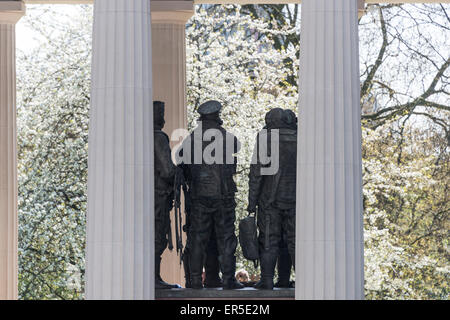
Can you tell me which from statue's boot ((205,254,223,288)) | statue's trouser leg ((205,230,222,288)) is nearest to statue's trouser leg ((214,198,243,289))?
statue's trouser leg ((205,230,222,288))

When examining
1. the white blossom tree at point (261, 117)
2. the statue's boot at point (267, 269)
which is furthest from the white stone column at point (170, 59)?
the white blossom tree at point (261, 117)

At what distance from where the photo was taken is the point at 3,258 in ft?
237

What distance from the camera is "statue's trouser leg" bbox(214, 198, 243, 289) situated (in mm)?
62125

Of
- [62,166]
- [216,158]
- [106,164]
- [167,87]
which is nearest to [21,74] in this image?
[62,166]

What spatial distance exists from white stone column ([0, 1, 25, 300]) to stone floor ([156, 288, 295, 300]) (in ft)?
46.4

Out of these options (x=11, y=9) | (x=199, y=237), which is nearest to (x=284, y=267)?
(x=199, y=237)

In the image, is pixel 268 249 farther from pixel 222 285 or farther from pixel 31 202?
pixel 31 202

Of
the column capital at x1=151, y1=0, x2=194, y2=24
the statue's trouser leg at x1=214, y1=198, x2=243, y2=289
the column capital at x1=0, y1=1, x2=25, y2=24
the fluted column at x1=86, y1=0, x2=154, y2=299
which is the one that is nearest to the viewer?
the fluted column at x1=86, y1=0, x2=154, y2=299

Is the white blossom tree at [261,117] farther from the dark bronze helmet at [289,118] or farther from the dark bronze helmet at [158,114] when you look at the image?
the dark bronze helmet at [289,118]

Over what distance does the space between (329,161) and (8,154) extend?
25.5 meters

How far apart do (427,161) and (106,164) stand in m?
59.4

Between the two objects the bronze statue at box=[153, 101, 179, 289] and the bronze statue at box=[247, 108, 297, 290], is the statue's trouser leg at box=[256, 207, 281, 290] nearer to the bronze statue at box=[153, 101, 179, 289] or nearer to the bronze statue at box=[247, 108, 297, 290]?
the bronze statue at box=[247, 108, 297, 290]

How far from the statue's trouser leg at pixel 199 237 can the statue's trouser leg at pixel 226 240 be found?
479 millimetres

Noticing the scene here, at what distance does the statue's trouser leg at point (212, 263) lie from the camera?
6303cm
